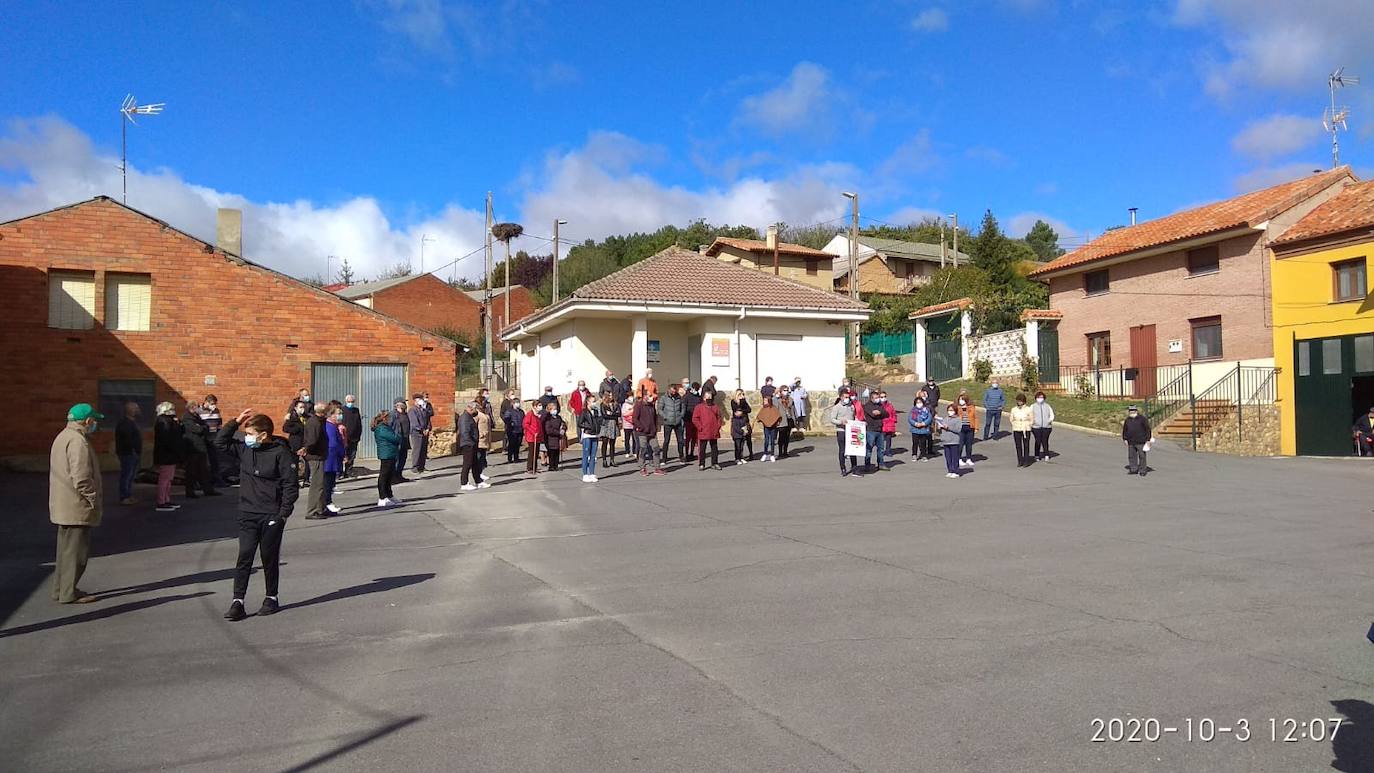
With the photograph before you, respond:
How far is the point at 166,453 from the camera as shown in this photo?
15.2 m

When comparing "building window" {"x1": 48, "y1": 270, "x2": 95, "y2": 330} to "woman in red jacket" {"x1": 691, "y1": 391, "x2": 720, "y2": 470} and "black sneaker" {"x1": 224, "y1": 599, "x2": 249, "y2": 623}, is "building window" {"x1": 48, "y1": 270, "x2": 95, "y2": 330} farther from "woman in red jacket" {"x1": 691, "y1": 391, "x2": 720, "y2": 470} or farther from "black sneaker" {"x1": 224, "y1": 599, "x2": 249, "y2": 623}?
"black sneaker" {"x1": 224, "y1": 599, "x2": 249, "y2": 623}

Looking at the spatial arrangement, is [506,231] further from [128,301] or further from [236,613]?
[236,613]

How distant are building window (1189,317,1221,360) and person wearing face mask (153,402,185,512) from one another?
1180 inches

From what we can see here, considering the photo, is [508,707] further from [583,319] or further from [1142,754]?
[583,319]

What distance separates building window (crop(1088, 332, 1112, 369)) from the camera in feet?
116

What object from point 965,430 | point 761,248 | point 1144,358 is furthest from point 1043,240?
point 965,430

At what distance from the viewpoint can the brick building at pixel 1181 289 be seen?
98.2 ft

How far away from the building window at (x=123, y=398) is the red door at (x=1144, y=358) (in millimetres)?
29480

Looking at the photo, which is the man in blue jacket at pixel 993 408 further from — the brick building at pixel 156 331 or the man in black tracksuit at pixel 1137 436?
the brick building at pixel 156 331

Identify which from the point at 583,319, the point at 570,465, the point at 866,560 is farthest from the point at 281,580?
Answer: the point at 583,319

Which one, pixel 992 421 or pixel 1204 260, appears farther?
pixel 1204 260

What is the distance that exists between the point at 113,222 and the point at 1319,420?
32.4m

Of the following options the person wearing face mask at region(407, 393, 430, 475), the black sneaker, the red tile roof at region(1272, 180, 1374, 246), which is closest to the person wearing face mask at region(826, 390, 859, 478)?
the person wearing face mask at region(407, 393, 430, 475)

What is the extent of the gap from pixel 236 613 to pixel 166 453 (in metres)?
8.85
